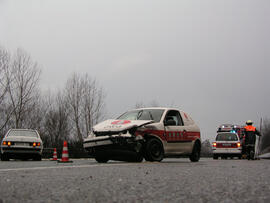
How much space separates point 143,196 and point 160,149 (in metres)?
7.84

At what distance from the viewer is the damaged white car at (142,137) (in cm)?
1127

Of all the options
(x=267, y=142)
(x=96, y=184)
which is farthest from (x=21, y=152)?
(x=267, y=142)

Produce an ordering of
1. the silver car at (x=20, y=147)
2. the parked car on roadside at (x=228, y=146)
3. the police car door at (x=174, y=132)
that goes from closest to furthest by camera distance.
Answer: the police car door at (x=174, y=132), the silver car at (x=20, y=147), the parked car on roadside at (x=228, y=146)

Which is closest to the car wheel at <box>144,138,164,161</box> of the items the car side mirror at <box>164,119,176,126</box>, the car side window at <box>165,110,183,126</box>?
the car side mirror at <box>164,119,176,126</box>

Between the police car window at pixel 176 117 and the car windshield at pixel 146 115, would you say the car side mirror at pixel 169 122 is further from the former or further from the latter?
the police car window at pixel 176 117

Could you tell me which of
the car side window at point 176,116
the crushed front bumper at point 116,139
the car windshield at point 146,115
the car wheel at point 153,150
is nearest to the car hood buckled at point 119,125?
the crushed front bumper at point 116,139

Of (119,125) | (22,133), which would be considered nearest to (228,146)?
(22,133)

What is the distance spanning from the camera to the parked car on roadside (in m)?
23.5

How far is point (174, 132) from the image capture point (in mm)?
12594

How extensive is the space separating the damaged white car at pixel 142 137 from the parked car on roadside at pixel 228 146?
10.8 m

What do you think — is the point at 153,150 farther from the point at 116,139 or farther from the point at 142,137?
the point at 116,139

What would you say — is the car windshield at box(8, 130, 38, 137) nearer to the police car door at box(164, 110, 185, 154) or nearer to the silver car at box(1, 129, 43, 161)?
the silver car at box(1, 129, 43, 161)

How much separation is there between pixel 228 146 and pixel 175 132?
38.9 feet

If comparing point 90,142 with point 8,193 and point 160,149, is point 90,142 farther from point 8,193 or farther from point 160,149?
point 8,193
